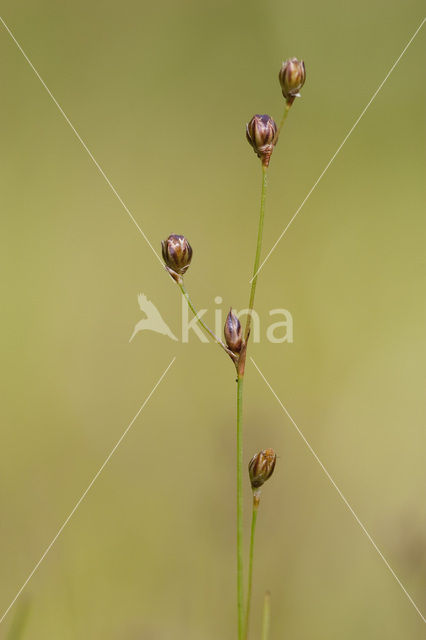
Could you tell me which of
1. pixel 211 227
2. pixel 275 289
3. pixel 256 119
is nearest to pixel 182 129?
pixel 211 227

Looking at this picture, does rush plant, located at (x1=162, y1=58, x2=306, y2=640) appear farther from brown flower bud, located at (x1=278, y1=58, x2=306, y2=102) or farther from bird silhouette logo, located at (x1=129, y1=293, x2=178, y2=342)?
bird silhouette logo, located at (x1=129, y1=293, x2=178, y2=342)

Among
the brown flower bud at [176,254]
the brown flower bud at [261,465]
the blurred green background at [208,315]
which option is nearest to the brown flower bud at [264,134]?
the brown flower bud at [176,254]

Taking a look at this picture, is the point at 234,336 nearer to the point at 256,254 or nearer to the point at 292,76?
the point at 256,254

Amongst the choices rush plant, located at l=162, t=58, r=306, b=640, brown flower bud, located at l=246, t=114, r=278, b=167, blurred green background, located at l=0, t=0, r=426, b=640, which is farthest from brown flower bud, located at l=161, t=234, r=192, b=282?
blurred green background, located at l=0, t=0, r=426, b=640

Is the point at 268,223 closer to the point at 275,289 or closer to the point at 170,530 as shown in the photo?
the point at 275,289

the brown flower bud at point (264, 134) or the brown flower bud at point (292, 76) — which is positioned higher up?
the brown flower bud at point (292, 76)

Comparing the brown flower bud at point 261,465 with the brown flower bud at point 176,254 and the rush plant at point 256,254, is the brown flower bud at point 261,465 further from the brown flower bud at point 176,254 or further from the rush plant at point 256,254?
the brown flower bud at point 176,254

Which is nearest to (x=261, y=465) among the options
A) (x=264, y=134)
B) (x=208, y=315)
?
(x=264, y=134)
